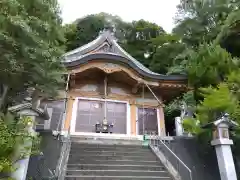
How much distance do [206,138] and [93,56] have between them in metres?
5.49

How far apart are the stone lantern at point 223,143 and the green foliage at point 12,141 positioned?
453 cm

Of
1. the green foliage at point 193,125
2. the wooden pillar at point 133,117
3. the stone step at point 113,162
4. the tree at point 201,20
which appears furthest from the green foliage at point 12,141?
the tree at point 201,20

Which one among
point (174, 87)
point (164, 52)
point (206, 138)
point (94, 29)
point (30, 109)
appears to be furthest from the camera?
point (94, 29)

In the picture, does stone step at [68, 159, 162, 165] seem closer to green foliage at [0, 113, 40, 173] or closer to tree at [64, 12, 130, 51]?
green foliage at [0, 113, 40, 173]

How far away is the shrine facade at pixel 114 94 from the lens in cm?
971

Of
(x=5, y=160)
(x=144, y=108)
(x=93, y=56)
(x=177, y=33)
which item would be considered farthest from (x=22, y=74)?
(x=177, y=33)

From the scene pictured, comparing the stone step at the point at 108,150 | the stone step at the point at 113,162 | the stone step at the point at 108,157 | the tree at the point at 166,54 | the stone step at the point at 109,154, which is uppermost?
the tree at the point at 166,54

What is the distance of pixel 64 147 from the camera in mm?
6594

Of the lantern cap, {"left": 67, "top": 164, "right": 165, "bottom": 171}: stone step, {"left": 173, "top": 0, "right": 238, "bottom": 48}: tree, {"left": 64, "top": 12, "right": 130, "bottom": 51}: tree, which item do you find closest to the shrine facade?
{"left": 67, "top": 164, "right": 165, "bottom": 171}: stone step

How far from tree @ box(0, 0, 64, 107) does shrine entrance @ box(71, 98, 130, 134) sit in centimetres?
420

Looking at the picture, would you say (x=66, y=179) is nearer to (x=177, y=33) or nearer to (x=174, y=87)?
(x=174, y=87)

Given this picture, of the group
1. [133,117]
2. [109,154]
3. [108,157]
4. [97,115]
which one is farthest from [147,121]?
[108,157]

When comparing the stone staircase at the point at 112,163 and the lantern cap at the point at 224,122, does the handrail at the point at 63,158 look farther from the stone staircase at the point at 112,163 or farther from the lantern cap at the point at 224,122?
the lantern cap at the point at 224,122

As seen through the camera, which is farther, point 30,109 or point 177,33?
point 177,33
